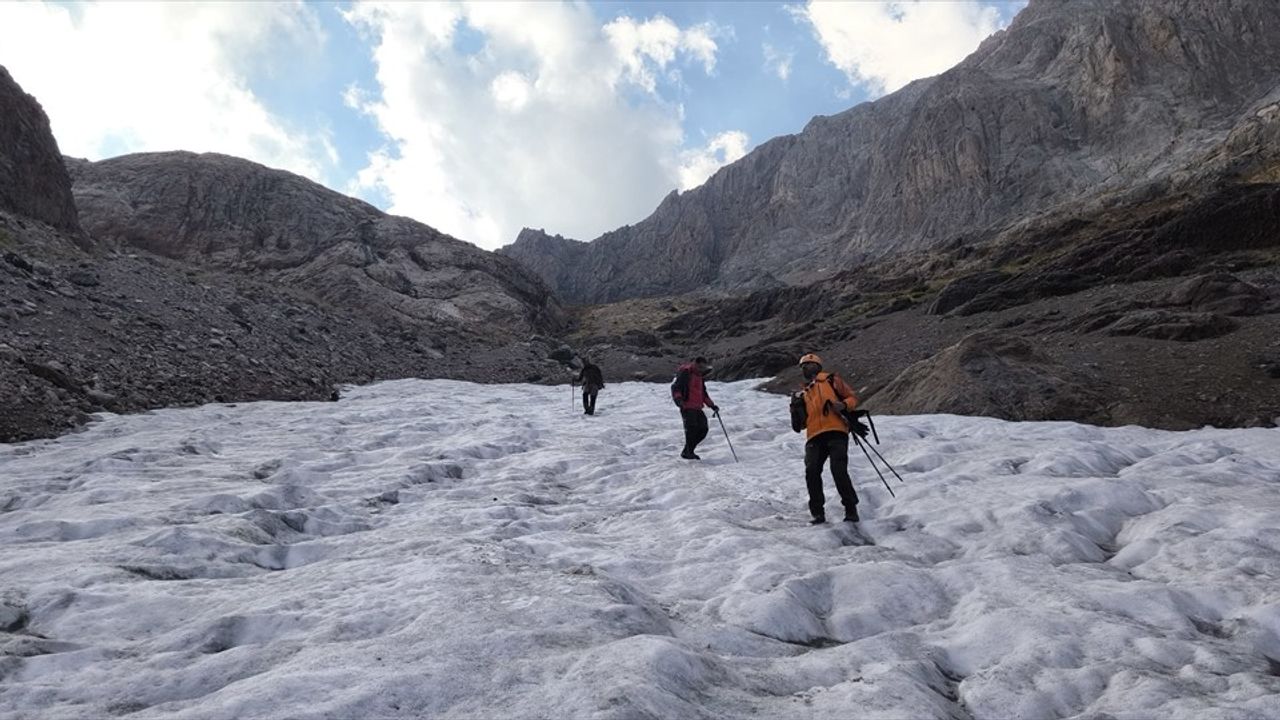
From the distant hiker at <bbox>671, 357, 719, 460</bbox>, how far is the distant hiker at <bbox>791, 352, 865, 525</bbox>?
472cm

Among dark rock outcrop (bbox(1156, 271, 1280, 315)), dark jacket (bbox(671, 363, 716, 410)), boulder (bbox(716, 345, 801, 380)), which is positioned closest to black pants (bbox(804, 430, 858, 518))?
dark jacket (bbox(671, 363, 716, 410))

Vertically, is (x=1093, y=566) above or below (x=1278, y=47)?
below

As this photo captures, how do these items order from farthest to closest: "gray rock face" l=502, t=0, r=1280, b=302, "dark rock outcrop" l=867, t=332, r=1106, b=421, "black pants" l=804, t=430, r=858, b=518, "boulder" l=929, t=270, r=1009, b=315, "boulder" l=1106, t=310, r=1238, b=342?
1. "gray rock face" l=502, t=0, r=1280, b=302
2. "boulder" l=929, t=270, r=1009, b=315
3. "boulder" l=1106, t=310, r=1238, b=342
4. "dark rock outcrop" l=867, t=332, r=1106, b=421
5. "black pants" l=804, t=430, r=858, b=518

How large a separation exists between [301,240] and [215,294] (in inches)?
1583

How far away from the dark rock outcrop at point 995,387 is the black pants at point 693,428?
6702 mm

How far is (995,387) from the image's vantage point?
17.5 meters

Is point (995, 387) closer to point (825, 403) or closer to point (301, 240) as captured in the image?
point (825, 403)

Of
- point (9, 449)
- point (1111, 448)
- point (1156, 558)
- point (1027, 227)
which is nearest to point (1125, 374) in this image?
point (1111, 448)

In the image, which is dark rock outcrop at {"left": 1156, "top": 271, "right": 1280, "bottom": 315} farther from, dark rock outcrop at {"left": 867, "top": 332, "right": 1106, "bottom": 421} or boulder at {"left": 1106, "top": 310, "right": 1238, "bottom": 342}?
dark rock outcrop at {"left": 867, "top": 332, "right": 1106, "bottom": 421}

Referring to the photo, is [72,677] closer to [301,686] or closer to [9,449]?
[301,686]

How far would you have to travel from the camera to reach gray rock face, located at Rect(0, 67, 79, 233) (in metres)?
29.9

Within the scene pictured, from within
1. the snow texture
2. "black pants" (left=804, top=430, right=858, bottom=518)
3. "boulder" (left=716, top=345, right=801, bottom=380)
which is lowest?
the snow texture

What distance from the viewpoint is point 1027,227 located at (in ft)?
277

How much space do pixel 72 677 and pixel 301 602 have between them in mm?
1719
